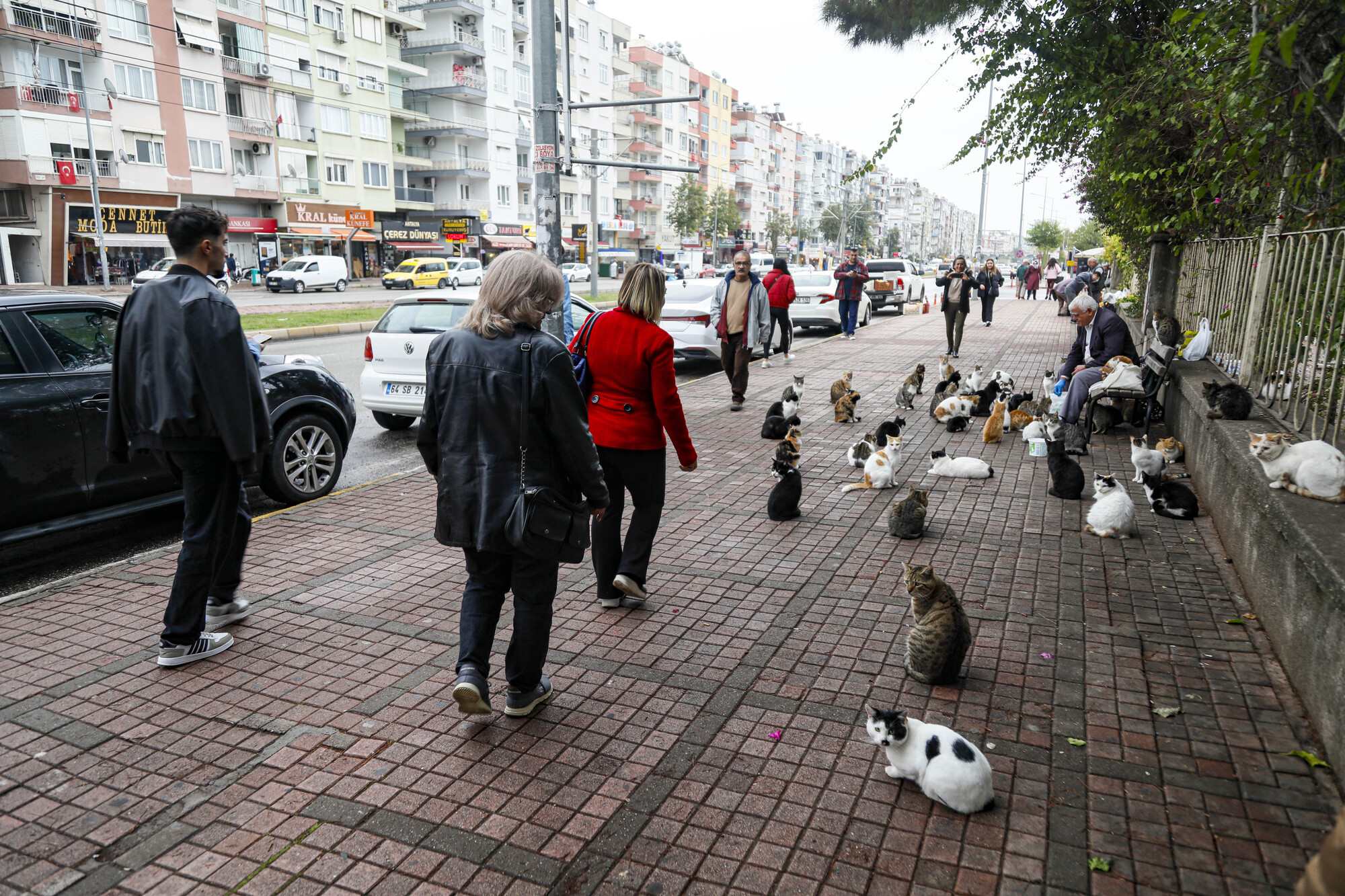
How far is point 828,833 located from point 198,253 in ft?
12.5

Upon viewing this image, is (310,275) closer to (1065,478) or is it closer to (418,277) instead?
(418,277)

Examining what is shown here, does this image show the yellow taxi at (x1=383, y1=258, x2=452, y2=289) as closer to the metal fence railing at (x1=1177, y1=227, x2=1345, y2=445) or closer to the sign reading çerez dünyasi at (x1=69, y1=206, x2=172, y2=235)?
the sign reading çerez dünyasi at (x1=69, y1=206, x2=172, y2=235)

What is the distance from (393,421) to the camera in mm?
10172

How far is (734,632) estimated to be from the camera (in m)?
4.46

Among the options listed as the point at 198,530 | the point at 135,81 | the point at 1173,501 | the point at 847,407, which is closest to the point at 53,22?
the point at 135,81

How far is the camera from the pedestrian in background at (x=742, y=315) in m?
10.5

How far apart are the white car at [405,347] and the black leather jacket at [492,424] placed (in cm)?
590

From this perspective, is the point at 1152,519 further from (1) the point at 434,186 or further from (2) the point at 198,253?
(1) the point at 434,186

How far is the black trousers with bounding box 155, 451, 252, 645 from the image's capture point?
158 inches

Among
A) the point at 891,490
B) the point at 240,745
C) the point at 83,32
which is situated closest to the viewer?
the point at 240,745

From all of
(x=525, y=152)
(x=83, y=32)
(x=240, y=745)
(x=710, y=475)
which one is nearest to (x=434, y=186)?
(x=525, y=152)

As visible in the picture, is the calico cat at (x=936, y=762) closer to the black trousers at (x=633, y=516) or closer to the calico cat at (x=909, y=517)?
the black trousers at (x=633, y=516)

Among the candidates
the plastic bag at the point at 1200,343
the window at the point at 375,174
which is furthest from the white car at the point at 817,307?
the window at the point at 375,174

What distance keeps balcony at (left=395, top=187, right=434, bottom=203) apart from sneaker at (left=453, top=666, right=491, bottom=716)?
54183 millimetres
